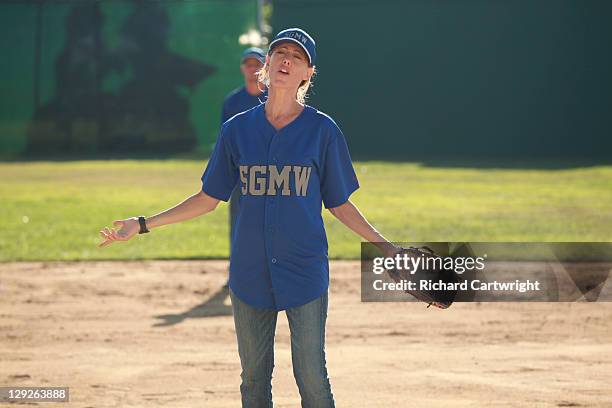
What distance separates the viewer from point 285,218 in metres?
4.36

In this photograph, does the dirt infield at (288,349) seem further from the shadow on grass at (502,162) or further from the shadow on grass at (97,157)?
the shadow on grass at (97,157)

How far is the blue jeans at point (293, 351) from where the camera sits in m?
4.32

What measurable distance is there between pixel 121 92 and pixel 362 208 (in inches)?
748

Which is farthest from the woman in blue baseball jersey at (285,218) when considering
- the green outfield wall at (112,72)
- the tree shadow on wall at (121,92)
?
the tree shadow on wall at (121,92)

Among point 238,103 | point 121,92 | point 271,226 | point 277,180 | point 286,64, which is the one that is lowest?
point 271,226

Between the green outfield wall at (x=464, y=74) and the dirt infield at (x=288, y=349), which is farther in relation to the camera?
the green outfield wall at (x=464, y=74)

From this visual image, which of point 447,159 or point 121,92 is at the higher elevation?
point 121,92

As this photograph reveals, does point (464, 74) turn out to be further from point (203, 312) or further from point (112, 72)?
point (203, 312)

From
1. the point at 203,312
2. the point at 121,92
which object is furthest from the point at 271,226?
the point at 121,92

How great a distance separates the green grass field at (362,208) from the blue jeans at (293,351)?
761 cm

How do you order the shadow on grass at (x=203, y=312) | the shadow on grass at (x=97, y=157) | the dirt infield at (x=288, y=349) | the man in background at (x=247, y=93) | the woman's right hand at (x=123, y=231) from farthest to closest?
the shadow on grass at (x=97, y=157), the man in background at (x=247, y=93), the shadow on grass at (x=203, y=312), the dirt infield at (x=288, y=349), the woman's right hand at (x=123, y=231)

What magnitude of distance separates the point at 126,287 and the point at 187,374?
12.1ft

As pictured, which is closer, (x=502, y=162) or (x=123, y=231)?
(x=123, y=231)

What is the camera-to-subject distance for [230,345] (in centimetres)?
780
